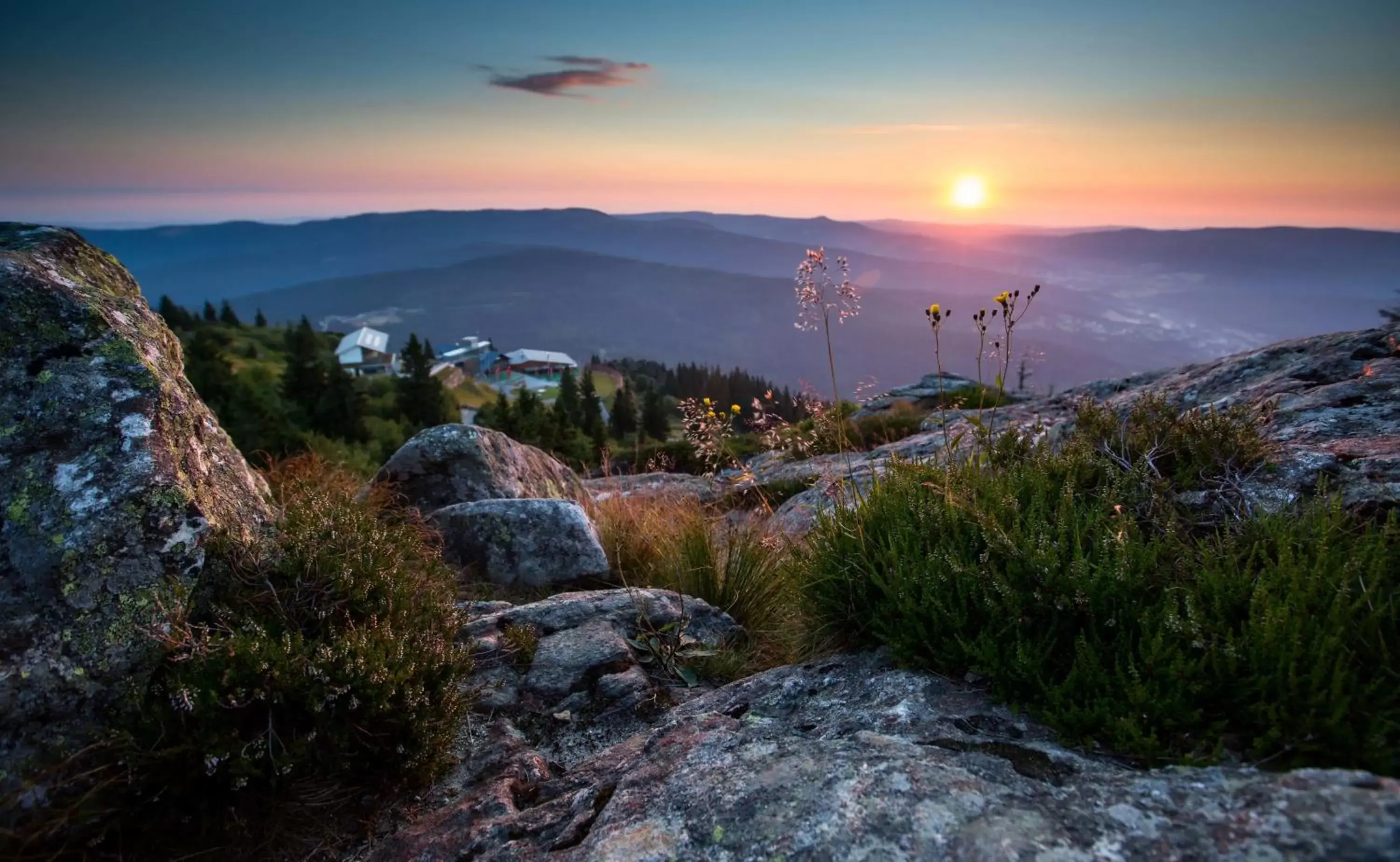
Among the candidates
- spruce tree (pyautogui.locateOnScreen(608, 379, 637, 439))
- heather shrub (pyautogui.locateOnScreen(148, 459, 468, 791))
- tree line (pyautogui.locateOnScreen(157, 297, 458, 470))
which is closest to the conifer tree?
tree line (pyautogui.locateOnScreen(157, 297, 458, 470))

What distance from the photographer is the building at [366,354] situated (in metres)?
123

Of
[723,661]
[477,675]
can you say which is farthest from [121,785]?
[723,661]

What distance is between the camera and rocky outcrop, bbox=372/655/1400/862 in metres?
1.88

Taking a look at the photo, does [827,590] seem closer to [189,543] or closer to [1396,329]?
[189,543]

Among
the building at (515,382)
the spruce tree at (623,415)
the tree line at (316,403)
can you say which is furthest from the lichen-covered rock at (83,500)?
the building at (515,382)

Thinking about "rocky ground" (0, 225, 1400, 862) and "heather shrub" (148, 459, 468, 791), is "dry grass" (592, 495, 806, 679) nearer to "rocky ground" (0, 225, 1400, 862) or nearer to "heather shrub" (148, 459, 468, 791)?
"rocky ground" (0, 225, 1400, 862)

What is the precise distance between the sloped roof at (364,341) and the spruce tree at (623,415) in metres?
83.3

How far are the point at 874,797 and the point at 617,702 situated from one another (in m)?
2.22

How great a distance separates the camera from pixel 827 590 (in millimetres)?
3963

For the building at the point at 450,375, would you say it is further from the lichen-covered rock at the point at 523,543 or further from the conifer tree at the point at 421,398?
the lichen-covered rock at the point at 523,543

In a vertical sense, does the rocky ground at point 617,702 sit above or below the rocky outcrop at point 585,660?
above

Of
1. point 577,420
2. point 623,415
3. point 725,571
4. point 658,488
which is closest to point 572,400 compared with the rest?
point 577,420

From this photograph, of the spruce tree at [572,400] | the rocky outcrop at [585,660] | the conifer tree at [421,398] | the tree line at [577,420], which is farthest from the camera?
the spruce tree at [572,400]

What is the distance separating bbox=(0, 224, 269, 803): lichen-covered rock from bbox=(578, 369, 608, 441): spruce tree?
5239 cm
